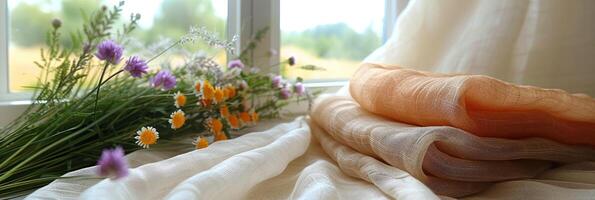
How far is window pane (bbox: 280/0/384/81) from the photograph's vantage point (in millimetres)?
1290

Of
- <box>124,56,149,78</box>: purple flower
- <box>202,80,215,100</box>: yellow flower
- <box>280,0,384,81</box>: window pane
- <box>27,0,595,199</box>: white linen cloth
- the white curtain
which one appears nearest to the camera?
<box>27,0,595,199</box>: white linen cloth

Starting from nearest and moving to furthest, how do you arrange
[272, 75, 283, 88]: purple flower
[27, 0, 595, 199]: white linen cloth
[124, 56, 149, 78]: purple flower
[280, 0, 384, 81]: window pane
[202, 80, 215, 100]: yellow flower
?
[27, 0, 595, 199]: white linen cloth → [124, 56, 149, 78]: purple flower → [202, 80, 215, 100]: yellow flower → [272, 75, 283, 88]: purple flower → [280, 0, 384, 81]: window pane

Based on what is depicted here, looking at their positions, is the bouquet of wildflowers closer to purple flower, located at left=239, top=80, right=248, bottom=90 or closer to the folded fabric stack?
purple flower, located at left=239, top=80, right=248, bottom=90

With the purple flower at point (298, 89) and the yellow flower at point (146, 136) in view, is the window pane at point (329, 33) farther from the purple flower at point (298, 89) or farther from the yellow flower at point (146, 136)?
the yellow flower at point (146, 136)

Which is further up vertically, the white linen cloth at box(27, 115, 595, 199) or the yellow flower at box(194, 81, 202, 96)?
the yellow flower at box(194, 81, 202, 96)

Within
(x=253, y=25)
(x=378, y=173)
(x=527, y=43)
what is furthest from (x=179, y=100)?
(x=527, y=43)

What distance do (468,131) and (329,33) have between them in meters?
0.70

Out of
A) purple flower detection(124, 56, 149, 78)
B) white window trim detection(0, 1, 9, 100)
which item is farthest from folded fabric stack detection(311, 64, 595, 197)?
white window trim detection(0, 1, 9, 100)

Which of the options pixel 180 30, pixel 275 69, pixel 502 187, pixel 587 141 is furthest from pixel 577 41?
pixel 180 30

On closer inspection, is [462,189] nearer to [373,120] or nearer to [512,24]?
[373,120]

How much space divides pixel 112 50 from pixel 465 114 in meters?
0.43

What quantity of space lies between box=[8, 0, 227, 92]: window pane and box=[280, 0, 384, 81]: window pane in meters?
0.18

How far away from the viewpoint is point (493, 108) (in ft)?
2.43

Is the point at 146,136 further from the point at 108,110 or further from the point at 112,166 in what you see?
the point at 112,166
